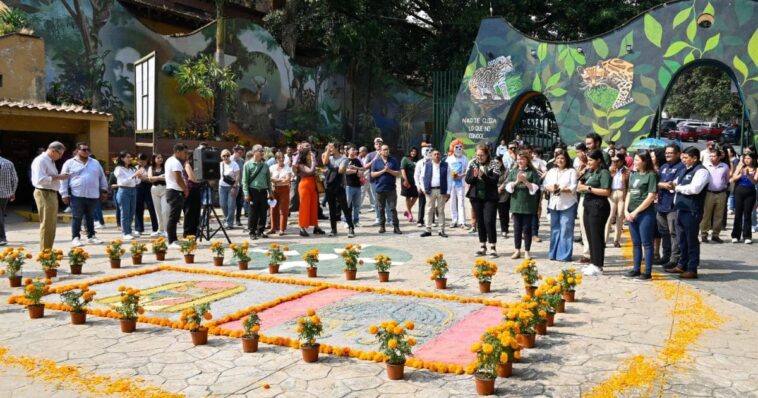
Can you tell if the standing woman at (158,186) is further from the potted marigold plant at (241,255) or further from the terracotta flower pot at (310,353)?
the terracotta flower pot at (310,353)

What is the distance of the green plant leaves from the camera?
1922 centimetres

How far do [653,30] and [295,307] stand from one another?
54.9 ft

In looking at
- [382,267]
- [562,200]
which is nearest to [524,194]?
[562,200]

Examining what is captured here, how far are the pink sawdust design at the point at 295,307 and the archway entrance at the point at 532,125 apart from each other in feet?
54.3

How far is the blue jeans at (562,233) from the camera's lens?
9.27m

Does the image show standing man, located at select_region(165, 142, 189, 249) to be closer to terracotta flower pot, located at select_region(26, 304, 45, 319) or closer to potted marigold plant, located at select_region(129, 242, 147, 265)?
potted marigold plant, located at select_region(129, 242, 147, 265)

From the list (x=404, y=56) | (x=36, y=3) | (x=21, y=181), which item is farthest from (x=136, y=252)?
(x=404, y=56)

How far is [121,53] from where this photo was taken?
22.7 metres

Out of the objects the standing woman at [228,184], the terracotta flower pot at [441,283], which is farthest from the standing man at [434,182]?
the terracotta flower pot at [441,283]

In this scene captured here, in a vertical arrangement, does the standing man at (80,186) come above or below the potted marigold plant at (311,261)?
above

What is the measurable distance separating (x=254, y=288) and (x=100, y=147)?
490 inches

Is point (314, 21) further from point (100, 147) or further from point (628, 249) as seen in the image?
point (628, 249)

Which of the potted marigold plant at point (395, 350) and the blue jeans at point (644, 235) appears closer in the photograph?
the potted marigold plant at point (395, 350)

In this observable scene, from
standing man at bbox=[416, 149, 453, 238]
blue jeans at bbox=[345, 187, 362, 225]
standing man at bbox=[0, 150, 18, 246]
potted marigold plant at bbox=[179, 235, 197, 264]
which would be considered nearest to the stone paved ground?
potted marigold plant at bbox=[179, 235, 197, 264]
